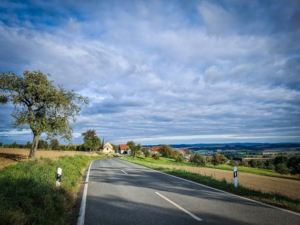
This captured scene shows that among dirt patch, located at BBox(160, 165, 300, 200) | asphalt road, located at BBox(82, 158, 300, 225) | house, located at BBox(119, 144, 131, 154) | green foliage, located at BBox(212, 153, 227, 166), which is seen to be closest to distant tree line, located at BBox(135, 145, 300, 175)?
green foliage, located at BBox(212, 153, 227, 166)

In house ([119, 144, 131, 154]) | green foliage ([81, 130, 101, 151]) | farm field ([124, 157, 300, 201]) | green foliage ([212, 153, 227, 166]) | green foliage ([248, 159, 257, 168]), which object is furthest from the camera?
house ([119, 144, 131, 154])

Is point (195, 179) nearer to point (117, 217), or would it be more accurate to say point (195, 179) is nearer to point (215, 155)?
point (117, 217)

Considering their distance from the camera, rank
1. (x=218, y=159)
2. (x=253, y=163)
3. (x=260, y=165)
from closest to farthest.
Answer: (x=260, y=165), (x=253, y=163), (x=218, y=159)

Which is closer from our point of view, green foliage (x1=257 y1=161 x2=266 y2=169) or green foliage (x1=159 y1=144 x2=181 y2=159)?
green foliage (x1=257 y1=161 x2=266 y2=169)

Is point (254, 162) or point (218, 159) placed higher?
point (218, 159)

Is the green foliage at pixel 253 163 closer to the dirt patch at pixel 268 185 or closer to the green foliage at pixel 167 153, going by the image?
the green foliage at pixel 167 153

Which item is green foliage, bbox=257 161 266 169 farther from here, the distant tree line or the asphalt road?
the asphalt road

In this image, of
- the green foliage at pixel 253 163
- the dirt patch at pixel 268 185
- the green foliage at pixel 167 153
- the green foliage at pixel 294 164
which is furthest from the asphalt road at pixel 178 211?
the green foliage at pixel 167 153

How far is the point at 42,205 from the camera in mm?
4941

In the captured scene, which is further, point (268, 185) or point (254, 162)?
point (254, 162)

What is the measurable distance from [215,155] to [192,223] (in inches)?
3604

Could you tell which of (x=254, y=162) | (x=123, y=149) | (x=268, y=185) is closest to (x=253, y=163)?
(x=254, y=162)

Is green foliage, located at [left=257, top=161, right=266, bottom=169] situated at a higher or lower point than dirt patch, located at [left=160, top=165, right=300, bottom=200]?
lower

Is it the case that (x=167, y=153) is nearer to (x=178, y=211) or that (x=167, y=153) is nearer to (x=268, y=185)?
(x=268, y=185)
